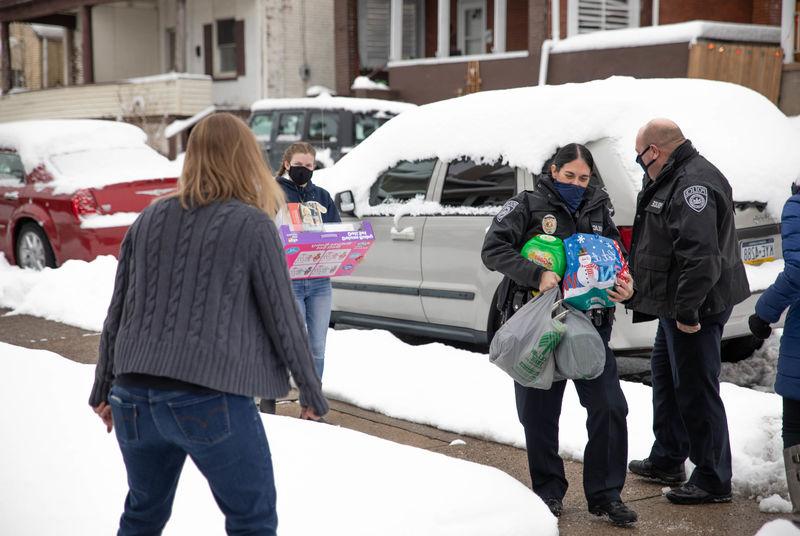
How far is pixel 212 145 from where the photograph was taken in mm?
3053

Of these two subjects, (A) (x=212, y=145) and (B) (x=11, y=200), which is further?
(B) (x=11, y=200)

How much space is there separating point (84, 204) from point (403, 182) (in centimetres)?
471

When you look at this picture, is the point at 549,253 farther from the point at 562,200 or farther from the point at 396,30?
the point at 396,30

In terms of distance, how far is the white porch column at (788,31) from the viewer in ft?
53.6

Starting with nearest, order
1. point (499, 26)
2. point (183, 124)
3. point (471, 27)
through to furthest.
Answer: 1. point (499, 26)
2. point (471, 27)
3. point (183, 124)

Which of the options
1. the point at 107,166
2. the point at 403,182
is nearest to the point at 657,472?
the point at 403,182

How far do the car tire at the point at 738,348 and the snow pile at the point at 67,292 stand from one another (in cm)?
524

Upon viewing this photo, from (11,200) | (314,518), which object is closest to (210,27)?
(11,200)

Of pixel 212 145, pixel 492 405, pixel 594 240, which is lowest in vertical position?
pixel 492 405

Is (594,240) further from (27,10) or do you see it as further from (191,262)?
(27,10)

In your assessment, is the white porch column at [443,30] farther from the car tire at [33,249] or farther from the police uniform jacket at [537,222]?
the police uniform jacket at [537,222]

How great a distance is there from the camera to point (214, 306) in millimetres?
2914

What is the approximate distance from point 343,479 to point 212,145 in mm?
1884

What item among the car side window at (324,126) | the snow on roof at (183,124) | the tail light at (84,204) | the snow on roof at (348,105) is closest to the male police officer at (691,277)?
the tail light at (84,204)
